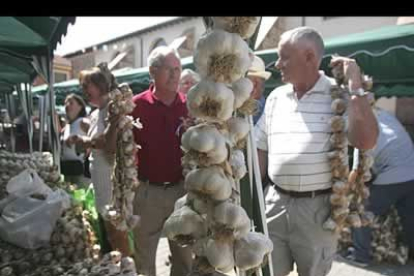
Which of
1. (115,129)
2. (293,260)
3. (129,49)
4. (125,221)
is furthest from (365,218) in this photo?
(129,49)

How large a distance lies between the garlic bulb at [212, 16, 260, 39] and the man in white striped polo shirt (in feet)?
3.04

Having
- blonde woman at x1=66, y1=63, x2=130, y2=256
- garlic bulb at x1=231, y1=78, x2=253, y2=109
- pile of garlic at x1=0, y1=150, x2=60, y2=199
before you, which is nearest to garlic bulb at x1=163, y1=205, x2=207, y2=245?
garlic bulb at x1=231, y1=78, x2=253, y2=109

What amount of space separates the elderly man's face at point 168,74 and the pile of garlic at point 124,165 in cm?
18

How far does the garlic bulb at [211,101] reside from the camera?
2.43 ft

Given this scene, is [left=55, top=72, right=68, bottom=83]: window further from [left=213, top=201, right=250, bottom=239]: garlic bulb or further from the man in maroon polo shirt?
[left=213, top=201, right=250, bottom=239]: garlic bulb

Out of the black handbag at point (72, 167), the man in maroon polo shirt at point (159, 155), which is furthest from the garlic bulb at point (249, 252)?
the black handbag at point (72, 167)

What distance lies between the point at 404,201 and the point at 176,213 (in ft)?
11.2

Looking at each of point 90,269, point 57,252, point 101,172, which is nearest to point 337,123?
point 90,269

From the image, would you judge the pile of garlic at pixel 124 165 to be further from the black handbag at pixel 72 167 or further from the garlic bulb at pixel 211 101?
the black handbag at pixel 72 167

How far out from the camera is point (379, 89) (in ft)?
11.6

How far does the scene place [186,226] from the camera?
0.77 meters

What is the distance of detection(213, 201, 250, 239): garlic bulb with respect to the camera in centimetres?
75

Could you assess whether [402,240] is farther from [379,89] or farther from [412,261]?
[379,89]

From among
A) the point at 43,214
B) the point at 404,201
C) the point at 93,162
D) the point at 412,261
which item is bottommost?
the point at 412,261
